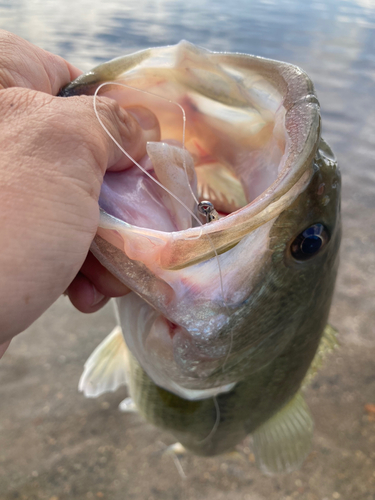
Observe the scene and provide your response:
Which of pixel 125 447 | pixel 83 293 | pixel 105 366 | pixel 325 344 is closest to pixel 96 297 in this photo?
pixel 83 293

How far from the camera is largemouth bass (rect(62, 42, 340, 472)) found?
31.4 inches

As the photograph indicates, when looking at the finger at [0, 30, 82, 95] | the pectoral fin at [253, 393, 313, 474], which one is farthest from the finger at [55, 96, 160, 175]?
the pectoral fin at [253, 393, 313, 474]

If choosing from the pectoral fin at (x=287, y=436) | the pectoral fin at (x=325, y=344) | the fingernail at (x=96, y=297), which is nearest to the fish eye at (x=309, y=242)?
the fingernail at (x=96, y=297)

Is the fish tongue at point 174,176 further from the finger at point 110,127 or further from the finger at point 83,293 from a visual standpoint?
the finger at point 83,293

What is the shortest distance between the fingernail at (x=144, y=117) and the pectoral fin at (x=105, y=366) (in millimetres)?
1095

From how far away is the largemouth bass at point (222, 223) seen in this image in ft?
2.62

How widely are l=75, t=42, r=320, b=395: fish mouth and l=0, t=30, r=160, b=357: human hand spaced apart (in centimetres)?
12

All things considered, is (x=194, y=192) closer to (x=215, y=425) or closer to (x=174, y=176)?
(x=174, y=176)

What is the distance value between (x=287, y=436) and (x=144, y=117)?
151 cm

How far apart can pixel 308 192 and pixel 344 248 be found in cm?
306

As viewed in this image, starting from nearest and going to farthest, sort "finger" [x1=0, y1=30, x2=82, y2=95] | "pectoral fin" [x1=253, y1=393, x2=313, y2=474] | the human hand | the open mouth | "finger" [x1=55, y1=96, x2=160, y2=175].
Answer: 1. the human hand
2. "finger" [x1=55, y1=96, x2=160, y2=175]
3. "finger" [x1=0, y1=30, x2=82, y2=95]
4. the open mouth
5. "pectoral fin" [x1=253, y1=393, x2=313, y2=474]

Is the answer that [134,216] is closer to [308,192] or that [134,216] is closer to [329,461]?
[308,192]

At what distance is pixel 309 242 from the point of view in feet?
3.21

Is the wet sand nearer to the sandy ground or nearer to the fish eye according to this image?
the sandy ground
